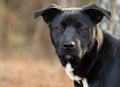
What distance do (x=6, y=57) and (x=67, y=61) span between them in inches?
492

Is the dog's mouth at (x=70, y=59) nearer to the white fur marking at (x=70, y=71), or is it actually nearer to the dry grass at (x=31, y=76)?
the white fur marking at (x=70, y=71)

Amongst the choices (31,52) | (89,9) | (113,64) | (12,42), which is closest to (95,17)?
(89,9)

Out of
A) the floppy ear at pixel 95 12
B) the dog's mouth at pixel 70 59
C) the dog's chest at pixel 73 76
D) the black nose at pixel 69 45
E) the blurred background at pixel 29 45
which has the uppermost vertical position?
the floppy ear at pixel 95 12

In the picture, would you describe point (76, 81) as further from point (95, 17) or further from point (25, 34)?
point (25, 34)

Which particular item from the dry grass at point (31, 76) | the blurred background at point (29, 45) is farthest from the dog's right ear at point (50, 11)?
the dry grass at point (31, 76)

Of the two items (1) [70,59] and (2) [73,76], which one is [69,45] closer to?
(1) [70,59]

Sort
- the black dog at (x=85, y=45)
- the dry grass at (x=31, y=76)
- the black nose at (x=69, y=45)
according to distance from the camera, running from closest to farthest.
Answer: the black nose at (x=69, y=45) < the black dog at (x=85, y=45) < the dry grass at (x=31, y=76)

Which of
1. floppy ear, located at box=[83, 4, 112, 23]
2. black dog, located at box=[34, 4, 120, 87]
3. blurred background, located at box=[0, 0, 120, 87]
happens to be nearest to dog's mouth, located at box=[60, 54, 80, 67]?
black dog, located at box=[34, 4, 120, 87]

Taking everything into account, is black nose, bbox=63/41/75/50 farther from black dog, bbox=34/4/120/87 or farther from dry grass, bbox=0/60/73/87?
dry grass, bbox=0/60/73/87

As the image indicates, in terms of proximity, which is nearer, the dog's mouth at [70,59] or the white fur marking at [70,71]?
the dog's mouth at [70,59]

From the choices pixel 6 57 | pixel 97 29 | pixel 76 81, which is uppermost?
pixel 97 29

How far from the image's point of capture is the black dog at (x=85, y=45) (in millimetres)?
7785

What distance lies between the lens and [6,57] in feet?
66.8

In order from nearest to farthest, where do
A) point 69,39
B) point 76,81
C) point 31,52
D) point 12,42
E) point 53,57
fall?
point 69,39 → point 76,81 → point 53,57 → point 31,52 → point 12,42
